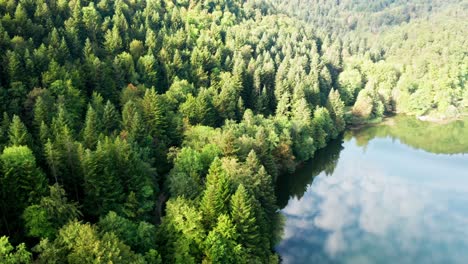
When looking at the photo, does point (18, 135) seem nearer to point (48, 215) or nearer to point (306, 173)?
point (48, 215)

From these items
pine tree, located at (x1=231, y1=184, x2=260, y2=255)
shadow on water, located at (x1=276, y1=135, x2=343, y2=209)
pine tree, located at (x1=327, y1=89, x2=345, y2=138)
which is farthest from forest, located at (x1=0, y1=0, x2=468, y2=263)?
shadow on water, located at (x1=276, y1=135, x2=343, y2=209)

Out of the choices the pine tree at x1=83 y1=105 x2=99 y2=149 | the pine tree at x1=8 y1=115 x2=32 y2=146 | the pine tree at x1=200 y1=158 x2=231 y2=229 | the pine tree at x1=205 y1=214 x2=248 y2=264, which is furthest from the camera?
the pine tree at x1=83 y1=105 x2=99 y2=149

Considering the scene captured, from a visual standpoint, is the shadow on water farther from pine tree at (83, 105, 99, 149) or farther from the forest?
pine tree at (83, 105, 99, 149)

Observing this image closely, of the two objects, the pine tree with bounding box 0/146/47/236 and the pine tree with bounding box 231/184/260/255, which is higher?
the pine tree with bounding box 0/146/47/236

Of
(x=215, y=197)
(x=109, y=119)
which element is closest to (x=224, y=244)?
(x=215, y=197)

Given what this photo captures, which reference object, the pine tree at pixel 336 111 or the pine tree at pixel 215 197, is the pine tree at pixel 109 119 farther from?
the pine tree at pixel 336 111
